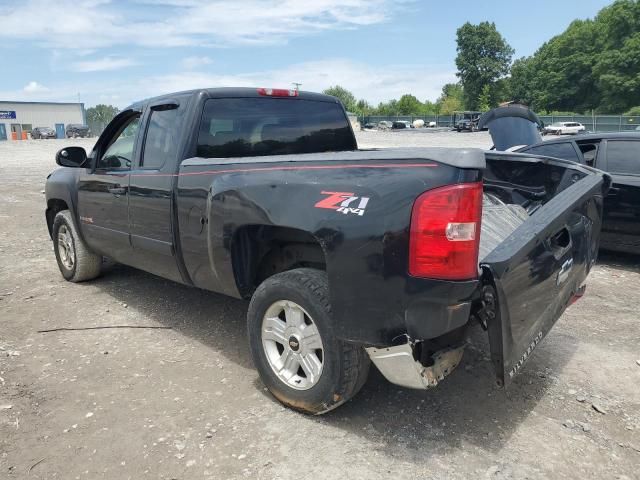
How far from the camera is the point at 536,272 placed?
2760 millimetres

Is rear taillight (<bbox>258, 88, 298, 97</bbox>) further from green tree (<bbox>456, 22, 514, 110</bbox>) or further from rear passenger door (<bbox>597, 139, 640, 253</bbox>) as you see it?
green tree (<bbox>456, 22, 514, 110</bbox>)

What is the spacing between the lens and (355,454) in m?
2.79

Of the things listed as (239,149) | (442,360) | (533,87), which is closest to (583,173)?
(442,360)

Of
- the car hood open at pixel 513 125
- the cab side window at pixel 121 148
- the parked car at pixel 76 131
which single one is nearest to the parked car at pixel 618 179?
the car hood open at pixel 513 125

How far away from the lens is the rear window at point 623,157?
19.9 ft

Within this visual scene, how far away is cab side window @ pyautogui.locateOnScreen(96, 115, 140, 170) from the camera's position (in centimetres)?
459

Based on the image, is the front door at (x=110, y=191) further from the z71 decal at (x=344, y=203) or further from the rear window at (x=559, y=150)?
the rear window at (x=559, y=150)

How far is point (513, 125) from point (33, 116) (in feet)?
297

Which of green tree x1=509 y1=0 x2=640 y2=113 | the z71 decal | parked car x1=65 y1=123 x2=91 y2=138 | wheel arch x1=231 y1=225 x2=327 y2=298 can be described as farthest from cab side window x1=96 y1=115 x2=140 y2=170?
green tree x1=509 y1=0 x2=640 y2=113

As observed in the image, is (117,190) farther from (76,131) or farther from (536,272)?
(76,131)

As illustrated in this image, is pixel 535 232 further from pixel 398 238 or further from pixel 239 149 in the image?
pixel 239 149

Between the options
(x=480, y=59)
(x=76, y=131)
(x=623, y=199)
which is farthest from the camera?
(x=480, y=59)

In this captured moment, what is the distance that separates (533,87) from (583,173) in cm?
8671

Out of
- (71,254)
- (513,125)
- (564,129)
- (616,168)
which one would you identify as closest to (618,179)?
(616,168)
